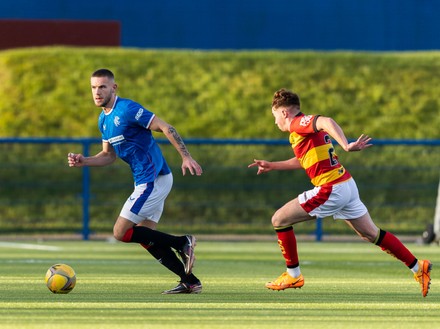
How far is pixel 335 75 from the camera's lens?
3228 centimetres

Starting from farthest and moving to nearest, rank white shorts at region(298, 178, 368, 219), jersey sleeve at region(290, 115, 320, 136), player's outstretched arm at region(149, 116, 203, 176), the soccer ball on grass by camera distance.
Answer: white shorts at region(298, 178, 368, 219) < jersey sleeve at region(290, 115, 320, 136) < the soccer ball on grass < player's outstretched arm at region(149, 116, 203, 176)

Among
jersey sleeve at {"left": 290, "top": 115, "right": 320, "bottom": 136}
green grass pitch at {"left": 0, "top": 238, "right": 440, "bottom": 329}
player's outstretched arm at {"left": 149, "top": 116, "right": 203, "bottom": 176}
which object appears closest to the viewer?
green grass pitch at {"left": 0, "top": 238, "right": 440, "bottom": 329}

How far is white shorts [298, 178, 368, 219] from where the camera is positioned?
39.2 feet

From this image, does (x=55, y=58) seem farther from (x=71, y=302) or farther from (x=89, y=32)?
(x=71, y=302)

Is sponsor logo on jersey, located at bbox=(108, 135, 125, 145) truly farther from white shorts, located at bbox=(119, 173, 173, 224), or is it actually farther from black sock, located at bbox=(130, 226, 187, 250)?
black sock, located at bbox=(130, 226, 187, 250)

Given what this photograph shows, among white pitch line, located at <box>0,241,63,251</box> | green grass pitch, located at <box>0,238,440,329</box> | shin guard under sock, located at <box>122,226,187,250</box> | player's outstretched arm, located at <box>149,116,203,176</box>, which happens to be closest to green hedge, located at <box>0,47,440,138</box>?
white pitch line, located at <box>0,241,63,251</box>

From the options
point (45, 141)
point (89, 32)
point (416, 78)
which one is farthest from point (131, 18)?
point (45, 141)

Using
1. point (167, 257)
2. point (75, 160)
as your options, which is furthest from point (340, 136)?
point (75, 160)

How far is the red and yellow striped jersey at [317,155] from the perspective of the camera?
1195 cm

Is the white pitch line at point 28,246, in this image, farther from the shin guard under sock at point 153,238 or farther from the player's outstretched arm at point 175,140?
the player's outstretched arm at point 175,140

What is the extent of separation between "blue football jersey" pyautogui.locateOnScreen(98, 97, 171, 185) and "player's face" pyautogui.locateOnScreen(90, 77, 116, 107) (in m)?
0.12

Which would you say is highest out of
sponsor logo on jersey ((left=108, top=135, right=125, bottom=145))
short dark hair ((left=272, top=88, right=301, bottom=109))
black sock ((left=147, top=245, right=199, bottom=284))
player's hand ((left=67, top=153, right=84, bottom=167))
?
short dark hair ((left=272, top=88, right=301, bottom=109))

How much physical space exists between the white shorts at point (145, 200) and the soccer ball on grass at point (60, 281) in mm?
793

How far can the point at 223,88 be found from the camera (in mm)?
31438
